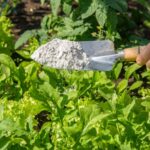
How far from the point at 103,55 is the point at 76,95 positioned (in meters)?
0.24

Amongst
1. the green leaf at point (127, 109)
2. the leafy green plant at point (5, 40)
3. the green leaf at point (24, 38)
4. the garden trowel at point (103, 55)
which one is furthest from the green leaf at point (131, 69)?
the leafy green plant at point (5, 40)

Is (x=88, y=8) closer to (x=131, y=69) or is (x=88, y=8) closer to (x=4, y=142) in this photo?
(x=131, y=69)

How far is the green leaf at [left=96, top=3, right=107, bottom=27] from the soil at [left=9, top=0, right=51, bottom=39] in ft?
2.52

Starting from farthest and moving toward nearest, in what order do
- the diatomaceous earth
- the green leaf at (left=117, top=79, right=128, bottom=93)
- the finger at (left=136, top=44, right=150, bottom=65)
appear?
1. the green leaf at (left=117, top=79, right=128, bottom=93)
2. the diatomaceous earth
3. the finger at (left=136, top=44, right=150, bottom=65)

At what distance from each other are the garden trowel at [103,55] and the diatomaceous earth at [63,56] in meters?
0.03

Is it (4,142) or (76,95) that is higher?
(76,95)

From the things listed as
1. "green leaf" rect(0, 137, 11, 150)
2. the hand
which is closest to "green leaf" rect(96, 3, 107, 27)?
the hand

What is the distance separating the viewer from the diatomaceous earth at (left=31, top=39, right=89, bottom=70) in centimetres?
245

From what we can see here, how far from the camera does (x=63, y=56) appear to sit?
246 cm

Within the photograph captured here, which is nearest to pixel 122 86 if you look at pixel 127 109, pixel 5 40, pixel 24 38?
pixel 127 109

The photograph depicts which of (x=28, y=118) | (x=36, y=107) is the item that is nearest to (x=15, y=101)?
(x=36, y=107)

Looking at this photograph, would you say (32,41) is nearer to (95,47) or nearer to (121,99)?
(95,47)

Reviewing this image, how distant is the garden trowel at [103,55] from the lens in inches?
97.3

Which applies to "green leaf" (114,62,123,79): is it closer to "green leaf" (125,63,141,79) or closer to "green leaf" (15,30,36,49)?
"green leaf" (125,63,141,79)
